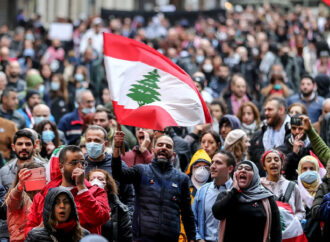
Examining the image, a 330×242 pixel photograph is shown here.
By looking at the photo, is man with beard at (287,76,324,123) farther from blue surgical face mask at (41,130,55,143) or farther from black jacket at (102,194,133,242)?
black jacket at (102,194,133,242)

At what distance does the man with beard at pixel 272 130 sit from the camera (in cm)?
1341

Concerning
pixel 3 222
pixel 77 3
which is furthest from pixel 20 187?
pixel 77 3

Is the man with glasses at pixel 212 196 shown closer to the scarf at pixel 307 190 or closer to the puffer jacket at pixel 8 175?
the scarf at pixel 307 190

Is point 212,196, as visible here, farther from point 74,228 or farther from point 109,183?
point 74,228

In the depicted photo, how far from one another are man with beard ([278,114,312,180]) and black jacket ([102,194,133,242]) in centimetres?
274

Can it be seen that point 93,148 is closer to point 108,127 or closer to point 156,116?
point 156,116

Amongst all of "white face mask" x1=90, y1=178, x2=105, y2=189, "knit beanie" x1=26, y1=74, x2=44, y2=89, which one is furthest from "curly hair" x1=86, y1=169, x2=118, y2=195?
"knit beanie" x1=26, y1=74, x2=44, y2=89

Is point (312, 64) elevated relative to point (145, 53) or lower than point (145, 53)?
lower

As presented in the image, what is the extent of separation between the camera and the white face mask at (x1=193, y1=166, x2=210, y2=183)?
38.6 ft

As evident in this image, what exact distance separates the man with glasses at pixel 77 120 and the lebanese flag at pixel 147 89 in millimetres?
4361

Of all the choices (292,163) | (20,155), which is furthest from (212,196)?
(20,155)

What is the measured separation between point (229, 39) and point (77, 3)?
18998mm

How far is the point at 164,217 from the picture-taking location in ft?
32.9

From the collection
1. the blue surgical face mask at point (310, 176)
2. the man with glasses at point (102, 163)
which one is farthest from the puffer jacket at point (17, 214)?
the blue surgical face mask at point (310, 176)
